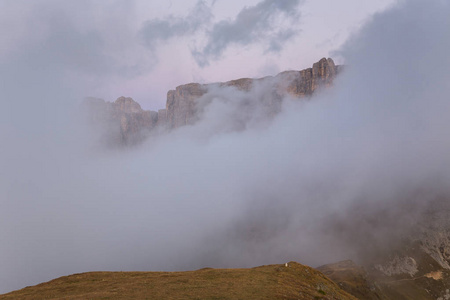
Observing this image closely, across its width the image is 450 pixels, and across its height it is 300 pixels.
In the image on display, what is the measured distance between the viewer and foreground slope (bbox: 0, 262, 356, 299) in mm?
54688

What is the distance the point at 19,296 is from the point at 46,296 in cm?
656

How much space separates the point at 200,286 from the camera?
196ft

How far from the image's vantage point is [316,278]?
78.2 m

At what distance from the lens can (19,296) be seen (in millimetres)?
63469

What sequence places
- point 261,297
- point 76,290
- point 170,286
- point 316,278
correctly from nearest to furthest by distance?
point 261,297 → point 170,286 → point 76,290 → point 316,278

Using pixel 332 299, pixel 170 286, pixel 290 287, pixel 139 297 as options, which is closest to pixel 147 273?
pixel 170 286

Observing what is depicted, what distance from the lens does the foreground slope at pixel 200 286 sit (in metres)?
54.7

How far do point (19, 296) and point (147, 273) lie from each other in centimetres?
2896

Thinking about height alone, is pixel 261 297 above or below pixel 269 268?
above

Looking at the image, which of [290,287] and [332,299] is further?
[332,299]

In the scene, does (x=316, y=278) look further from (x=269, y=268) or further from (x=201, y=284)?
(x=201, y=284)

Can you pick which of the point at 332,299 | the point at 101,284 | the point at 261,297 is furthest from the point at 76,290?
the point at 332,299

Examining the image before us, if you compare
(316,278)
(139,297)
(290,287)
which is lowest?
(316,278)

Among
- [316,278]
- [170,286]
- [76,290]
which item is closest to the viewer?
[170,286]
